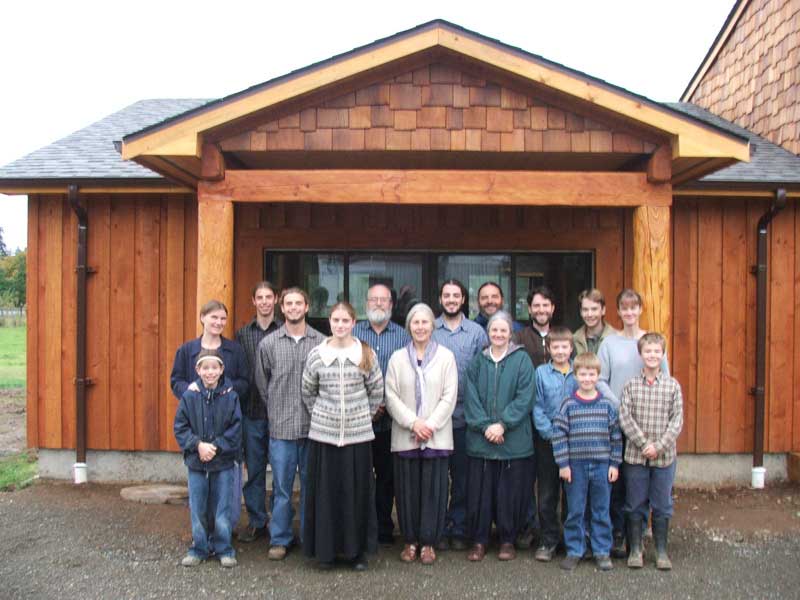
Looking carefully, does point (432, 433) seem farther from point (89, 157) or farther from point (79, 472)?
point (89, 157)

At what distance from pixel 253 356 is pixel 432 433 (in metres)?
1.43

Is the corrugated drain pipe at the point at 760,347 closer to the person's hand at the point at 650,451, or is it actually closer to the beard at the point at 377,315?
the person's hand at the point at 650,451

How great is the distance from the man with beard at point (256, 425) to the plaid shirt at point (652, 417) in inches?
94.5

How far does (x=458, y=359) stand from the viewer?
4.90 meters

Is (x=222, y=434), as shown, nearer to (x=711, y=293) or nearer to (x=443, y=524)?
(x=443, y=524)

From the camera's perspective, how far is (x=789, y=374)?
681 cm

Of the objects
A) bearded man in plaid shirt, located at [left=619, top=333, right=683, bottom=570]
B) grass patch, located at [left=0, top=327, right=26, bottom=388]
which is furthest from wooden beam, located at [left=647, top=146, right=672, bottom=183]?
grass patch, located at [left=0, top=327, right=26, bottom=388]

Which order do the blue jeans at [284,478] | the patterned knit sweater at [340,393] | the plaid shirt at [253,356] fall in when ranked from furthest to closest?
1. the plaid shirt at [253,356]
2. the blue jeans at [284,478]
3. the patterned knit sweater at [340,393]

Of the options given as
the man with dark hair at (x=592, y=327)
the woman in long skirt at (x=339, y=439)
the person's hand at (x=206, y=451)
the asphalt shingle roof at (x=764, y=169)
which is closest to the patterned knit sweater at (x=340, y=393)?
the woman in long skirt at (x=339, y=439)

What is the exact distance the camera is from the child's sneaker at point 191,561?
15.2 feet

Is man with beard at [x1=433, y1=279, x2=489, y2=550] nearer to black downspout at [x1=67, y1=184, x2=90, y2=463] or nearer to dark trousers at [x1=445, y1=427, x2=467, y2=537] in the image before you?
dark trousers at [x1=445, y1=427, x2=467, y2=537]

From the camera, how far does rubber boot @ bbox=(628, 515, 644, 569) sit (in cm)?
459

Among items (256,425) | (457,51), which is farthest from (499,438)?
(457,51)

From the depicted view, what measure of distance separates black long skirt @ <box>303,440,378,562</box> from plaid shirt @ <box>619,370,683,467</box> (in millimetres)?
1642
